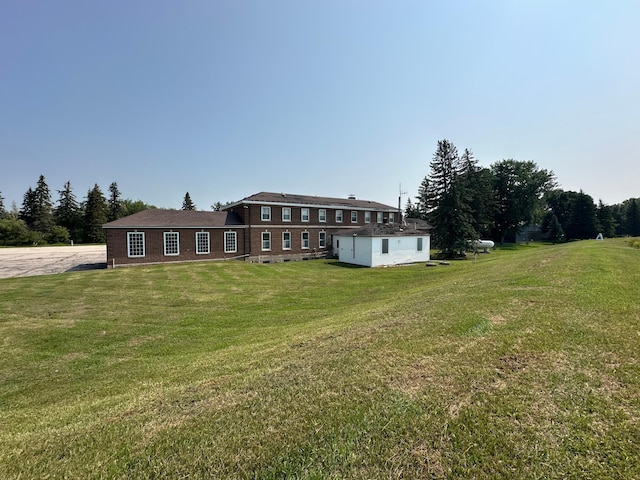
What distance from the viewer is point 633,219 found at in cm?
6894

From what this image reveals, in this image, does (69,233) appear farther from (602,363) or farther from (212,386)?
(602,363)

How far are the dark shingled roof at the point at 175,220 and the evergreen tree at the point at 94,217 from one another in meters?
→ 40.4

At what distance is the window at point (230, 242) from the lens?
92.4ft

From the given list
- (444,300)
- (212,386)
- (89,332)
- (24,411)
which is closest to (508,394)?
(212,386)

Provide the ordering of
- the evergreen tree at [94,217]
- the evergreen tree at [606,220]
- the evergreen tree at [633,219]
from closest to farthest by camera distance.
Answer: the evergreen tree at [94,217] → the evergreen tree at [606,220] → the evergreen tree at [633,219]

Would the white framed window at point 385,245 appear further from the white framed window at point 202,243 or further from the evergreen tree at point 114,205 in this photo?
the evergreen tree at point 114,205

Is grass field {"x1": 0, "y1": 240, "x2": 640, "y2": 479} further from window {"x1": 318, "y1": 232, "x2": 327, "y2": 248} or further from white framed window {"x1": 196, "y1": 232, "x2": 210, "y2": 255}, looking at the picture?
window {"x1": 318, "y1": 232, "x2": 327, "y2": 248}

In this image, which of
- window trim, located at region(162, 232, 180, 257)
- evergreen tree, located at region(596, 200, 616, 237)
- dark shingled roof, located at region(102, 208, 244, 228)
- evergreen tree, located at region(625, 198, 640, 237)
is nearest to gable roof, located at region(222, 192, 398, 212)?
dark shingled roof, located at region(102, 208, 244, 228)

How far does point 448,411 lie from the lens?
294cm

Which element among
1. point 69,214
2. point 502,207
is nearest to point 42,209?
point 69,214

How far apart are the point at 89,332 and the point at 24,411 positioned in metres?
4.99

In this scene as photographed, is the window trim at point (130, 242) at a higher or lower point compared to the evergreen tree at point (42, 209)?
lower

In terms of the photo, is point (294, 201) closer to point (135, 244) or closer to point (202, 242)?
point (202, 242)

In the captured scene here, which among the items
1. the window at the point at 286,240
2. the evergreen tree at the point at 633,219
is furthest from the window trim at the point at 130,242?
the evergreen tree at the point at 633,219
